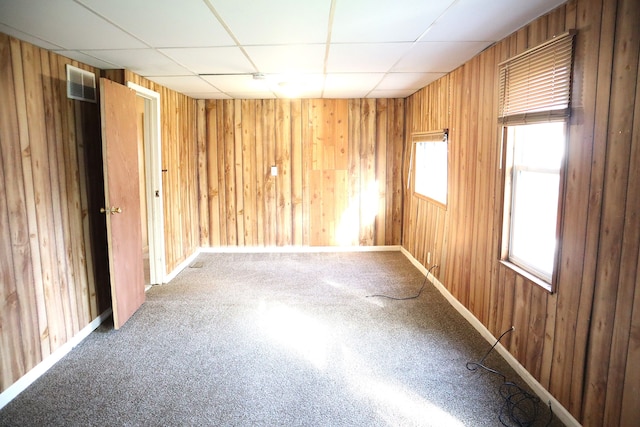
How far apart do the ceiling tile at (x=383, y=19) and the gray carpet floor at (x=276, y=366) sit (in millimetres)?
2256

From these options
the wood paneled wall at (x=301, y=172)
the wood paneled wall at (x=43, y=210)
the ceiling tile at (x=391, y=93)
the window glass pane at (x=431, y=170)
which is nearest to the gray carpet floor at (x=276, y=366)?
the wood paneled wall at (x=43, y=210)

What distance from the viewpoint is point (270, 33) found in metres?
2.50

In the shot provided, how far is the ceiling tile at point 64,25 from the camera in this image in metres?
1.99

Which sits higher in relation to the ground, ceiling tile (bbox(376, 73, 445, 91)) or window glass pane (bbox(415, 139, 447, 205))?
ceiling tile (bbox(376, 73, 445, 91))

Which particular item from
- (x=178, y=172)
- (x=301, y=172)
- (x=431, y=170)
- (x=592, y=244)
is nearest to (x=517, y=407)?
(x=592, y=244)

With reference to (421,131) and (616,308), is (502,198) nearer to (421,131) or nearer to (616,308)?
(616,308)

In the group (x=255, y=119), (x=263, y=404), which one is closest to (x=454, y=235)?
(x=263, y=404)

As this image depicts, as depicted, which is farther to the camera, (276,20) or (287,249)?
(287,249)

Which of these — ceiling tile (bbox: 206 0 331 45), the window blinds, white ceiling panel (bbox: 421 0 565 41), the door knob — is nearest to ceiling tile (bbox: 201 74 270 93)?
ceiling tile (bbox: 206 0 331 45)

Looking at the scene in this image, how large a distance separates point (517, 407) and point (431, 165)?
312 cm

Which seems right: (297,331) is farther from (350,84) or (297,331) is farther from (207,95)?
(207,95)

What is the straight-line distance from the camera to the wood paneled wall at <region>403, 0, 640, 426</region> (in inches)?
65.0

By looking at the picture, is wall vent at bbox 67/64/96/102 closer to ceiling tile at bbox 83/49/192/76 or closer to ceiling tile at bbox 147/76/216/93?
ceiling tile at bbox 83/49/192/76

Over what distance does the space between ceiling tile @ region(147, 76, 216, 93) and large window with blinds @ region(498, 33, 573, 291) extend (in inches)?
118
